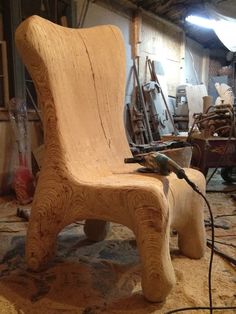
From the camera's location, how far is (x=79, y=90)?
4.25 feet

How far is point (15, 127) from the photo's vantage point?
2.56 meters

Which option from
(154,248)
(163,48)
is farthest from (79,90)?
(163,48)

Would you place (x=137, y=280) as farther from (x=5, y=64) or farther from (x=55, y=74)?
(x=5, y=64)

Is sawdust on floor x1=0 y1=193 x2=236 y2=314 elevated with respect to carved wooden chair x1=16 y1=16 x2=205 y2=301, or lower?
lower

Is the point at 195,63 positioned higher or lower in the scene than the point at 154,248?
higher

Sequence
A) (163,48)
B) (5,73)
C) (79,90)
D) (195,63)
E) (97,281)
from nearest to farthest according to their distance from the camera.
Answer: (97,281), (79,90), (5,73), (163,48), (195,63)

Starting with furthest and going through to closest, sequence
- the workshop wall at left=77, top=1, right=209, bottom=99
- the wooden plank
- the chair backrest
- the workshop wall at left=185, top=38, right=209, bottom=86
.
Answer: the workshop wall at left=185, top=38, right=209, bottom=86 → the workshop wall at left=77, top=1, right=209, bottom=99 → the wooden plank → the chair backrest

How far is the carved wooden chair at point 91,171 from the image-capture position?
3.03 feet

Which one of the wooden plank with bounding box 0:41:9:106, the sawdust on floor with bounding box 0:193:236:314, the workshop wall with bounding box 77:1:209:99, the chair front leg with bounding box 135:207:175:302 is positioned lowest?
the sawdust on floor with bounding box 0:193:236:314

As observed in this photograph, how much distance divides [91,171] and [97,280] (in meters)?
0.44

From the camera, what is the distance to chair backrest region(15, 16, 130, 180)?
3.61ft

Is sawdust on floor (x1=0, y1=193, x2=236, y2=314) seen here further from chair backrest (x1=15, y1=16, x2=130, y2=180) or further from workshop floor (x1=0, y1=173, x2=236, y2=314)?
chair backrest (x1=15, y1=16, x2=130, y2=180)

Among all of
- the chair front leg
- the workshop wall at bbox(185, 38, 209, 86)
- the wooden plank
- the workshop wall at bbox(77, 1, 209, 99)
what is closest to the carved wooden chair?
the chair front leg

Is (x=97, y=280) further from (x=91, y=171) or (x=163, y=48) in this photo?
(x=163, y=48)
